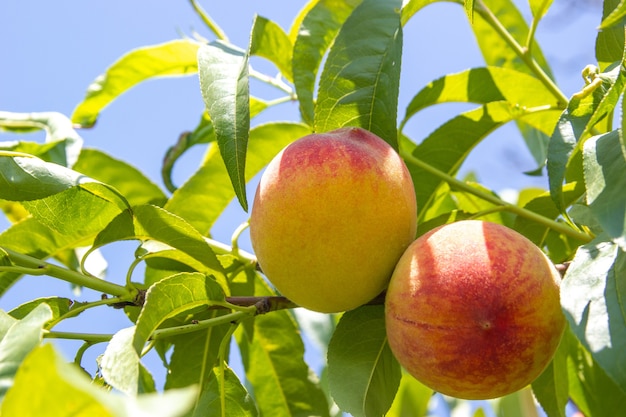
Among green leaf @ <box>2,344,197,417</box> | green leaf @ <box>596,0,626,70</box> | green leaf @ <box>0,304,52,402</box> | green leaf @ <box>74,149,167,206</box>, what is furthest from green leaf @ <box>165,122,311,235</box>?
green leaf @ <box>2,344,197,417</box>

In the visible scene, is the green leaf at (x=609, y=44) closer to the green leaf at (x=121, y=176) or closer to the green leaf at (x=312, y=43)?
the green leaf at (x=312, y=43)

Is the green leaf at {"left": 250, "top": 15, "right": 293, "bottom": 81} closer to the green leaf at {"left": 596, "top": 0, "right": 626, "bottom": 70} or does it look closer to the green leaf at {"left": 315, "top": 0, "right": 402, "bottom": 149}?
the green leaf at {"left": 315, "top": 0, "right": 402, "bottom": 149}

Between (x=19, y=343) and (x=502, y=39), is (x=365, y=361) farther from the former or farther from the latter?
(x=502, y=39)

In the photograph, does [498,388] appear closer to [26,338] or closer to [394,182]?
[394,182]

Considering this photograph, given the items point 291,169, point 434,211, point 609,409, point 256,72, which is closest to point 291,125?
point 256,72

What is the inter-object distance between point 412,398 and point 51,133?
113cm

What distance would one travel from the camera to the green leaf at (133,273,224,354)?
1.34m

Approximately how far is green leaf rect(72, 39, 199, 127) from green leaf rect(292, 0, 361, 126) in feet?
1.69

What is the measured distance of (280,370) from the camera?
2076 millimetres

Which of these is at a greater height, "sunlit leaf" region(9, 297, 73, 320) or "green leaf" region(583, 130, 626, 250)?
"green leaf" region(583, 130, 626, 250)

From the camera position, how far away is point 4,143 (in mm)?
1820

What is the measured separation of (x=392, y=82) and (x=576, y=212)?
0.42 m

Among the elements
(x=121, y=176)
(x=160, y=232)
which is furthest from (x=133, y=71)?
(x=160, y=232)

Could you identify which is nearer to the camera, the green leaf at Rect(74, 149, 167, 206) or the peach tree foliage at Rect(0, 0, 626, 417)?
the peach tree foliage at Rect(0, 0, 626, 417)
